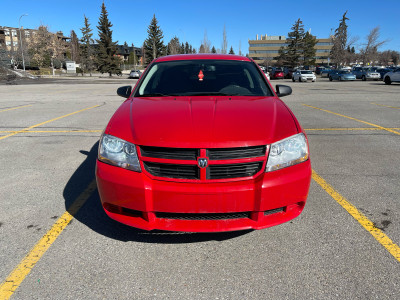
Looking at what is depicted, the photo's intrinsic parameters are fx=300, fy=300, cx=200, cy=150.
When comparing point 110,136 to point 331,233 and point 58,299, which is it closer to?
point 58,299

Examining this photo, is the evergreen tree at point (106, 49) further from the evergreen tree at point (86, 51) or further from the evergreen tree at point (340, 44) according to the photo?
the evergreen tree at point (340, 44)

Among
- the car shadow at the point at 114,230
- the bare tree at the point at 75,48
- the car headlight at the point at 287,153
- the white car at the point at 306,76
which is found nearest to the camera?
the car headlight at the point at 287,153

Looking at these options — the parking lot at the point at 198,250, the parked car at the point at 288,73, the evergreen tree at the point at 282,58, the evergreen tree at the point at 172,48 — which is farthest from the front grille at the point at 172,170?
the evergreen tree at the point at 282,58

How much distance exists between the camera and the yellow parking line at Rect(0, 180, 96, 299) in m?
2.08

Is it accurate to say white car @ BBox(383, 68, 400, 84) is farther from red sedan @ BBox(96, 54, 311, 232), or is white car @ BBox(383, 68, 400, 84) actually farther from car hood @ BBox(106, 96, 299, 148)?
red sedan @ BBox(96, 54, 311, 232)

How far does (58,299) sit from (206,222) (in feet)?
3.65

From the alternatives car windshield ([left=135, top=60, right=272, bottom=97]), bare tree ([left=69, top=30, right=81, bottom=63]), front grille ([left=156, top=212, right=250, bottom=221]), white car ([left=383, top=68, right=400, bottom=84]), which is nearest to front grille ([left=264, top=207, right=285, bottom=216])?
front grille ([left=156, top=212, right=250, bottom=221])

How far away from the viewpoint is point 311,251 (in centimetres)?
246

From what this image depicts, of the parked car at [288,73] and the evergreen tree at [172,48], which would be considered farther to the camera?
the evergreen tree at [172,48]

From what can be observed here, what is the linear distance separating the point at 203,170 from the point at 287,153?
0.70 metres

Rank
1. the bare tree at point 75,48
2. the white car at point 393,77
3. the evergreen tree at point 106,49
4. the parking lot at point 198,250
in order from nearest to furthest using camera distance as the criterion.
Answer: the parking lot at point 198,250 → the white car at point 393,77 → the evergreen tree at point 106,49 → the bare tree at point 75,48

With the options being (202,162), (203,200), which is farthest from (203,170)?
(203,200)

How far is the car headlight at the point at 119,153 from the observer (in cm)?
231

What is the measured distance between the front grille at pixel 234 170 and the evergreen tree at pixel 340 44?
71729mm
